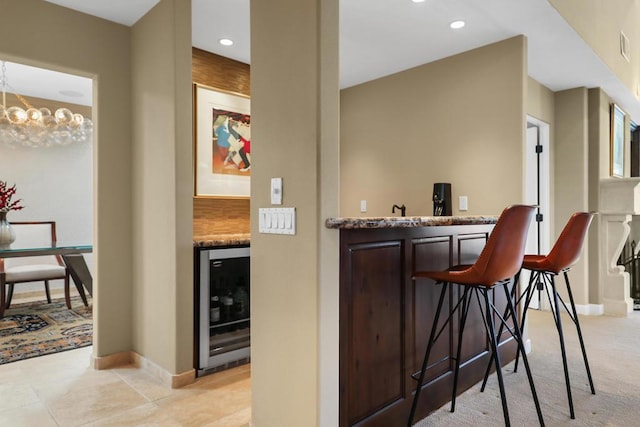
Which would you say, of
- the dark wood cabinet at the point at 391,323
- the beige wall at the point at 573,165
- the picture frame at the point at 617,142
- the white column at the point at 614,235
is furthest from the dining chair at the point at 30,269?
the picture frame at the point at 617,142

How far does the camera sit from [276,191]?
6.04 feet

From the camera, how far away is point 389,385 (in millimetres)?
2002

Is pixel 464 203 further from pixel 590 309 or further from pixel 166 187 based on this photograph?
pixel 166 187

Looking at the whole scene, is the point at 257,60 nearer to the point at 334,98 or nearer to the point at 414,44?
the point at 334,98

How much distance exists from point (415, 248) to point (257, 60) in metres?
1.25

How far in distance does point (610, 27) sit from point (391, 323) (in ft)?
13.2

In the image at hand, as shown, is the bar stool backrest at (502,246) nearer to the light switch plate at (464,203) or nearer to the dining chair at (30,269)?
the light switch plate at (464,203)

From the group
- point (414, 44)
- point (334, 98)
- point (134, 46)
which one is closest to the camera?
point (334, 98)

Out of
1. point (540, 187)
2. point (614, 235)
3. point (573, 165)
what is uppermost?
point (573, 165)

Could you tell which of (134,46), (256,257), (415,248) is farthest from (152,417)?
(134,46)

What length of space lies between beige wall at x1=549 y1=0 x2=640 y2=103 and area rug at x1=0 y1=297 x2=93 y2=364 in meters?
4.60

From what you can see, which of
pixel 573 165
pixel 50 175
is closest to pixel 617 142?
pixel 573 165

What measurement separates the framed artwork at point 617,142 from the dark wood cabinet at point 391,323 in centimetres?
372

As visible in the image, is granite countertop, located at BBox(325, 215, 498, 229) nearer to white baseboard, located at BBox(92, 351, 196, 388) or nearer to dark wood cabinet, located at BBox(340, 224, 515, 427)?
dark wood cabinet, located at BBox(340, 224, 515, 427)
